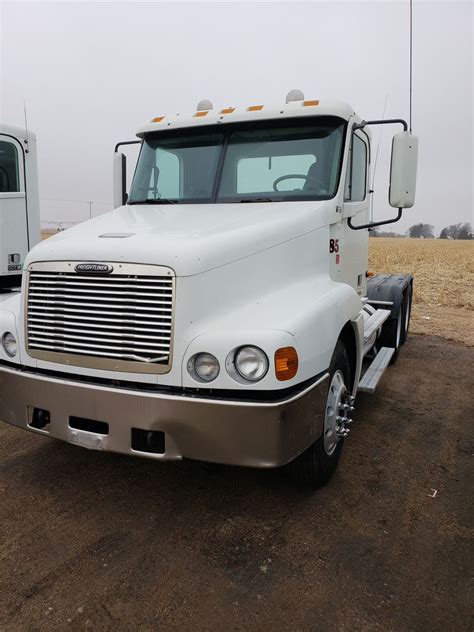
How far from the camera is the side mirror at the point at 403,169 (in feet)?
Answer: 13.9

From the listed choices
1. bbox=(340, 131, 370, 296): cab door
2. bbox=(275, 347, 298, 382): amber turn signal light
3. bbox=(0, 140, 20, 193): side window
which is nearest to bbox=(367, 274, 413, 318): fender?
bbox=(340, 131, 370, 296): cab door

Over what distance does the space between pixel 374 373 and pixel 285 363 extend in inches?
112

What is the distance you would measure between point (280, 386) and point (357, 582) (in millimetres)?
1113

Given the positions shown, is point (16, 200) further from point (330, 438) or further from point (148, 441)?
point (330, 438)

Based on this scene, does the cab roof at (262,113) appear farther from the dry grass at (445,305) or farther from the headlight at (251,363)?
the dry grass at (445,305)

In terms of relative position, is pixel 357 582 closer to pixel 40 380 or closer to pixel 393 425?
pixel 40 380

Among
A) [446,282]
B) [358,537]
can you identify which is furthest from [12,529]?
[446,282]

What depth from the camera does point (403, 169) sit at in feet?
13.9

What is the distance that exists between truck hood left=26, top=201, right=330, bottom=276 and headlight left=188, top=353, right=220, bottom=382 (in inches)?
19.1

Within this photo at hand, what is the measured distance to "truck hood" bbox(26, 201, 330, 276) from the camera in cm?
313

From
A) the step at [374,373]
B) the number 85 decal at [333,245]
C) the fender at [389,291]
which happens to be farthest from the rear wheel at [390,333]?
the number 85 decal at [333,245]

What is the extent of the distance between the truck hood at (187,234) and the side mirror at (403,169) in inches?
23.5

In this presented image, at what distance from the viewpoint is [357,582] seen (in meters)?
2.84

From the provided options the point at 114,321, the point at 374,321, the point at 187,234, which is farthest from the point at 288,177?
the point at 374,321
